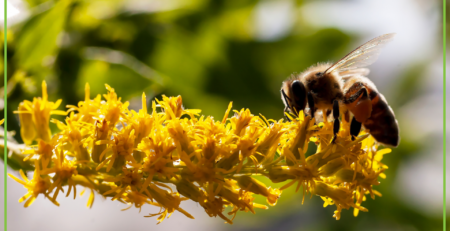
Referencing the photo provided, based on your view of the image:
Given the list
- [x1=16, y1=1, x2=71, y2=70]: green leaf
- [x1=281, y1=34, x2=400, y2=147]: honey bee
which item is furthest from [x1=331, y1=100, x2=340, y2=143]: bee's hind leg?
[x1=16, y1=1, x2=71, y2=70]: green leaf

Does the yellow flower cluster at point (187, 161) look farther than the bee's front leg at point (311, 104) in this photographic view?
No

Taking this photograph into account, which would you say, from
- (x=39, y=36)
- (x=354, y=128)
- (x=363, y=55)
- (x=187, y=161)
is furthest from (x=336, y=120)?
(x=39, y=36)

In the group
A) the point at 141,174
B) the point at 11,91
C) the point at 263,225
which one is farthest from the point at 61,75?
the point at 263,225

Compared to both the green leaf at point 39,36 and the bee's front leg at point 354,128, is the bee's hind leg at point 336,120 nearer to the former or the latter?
the bee's front leg at point 354,128

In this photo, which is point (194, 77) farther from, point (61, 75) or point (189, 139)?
point (189, 139)

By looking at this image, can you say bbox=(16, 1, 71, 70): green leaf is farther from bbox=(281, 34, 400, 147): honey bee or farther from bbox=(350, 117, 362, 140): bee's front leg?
bbox=(350, 117, 362, 140): bee's front leg

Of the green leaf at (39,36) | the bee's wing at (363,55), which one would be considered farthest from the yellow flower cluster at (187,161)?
the green leaf at (39,36)
